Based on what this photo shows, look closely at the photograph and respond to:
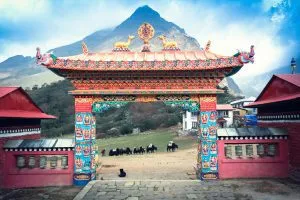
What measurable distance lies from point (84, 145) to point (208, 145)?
5.44m

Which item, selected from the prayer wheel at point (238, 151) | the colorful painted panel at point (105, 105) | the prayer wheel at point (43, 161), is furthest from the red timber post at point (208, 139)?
the prayer wheel at point (43, 161)

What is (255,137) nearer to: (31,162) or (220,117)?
(31,162)

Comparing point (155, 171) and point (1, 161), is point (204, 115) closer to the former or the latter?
point (155, 171)

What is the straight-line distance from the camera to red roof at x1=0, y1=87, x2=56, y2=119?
1310cm

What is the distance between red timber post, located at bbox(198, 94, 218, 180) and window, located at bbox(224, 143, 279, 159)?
73cm

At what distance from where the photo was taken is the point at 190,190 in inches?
425

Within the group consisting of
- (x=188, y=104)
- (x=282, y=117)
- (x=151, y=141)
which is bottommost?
(x=151, y=141)

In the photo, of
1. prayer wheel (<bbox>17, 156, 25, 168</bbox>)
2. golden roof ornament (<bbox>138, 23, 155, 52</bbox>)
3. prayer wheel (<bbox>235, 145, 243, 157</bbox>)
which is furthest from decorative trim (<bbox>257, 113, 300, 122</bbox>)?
prayer wheel (<bbox>17, 156, 25, 168</bbox>)

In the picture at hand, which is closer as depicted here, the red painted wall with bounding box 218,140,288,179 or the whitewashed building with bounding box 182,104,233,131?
the red painted wall with bounding box 218,140,288,179

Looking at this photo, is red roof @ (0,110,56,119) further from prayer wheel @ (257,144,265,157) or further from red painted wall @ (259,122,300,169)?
red painted wall @ (259,122,300,169)

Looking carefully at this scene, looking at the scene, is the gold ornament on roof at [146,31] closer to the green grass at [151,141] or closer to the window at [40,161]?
the window at [40,161]

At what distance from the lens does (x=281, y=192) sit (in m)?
10.2

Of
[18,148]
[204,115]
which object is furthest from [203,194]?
[18,148]

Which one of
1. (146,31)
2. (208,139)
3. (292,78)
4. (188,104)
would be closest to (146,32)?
(146,31)
